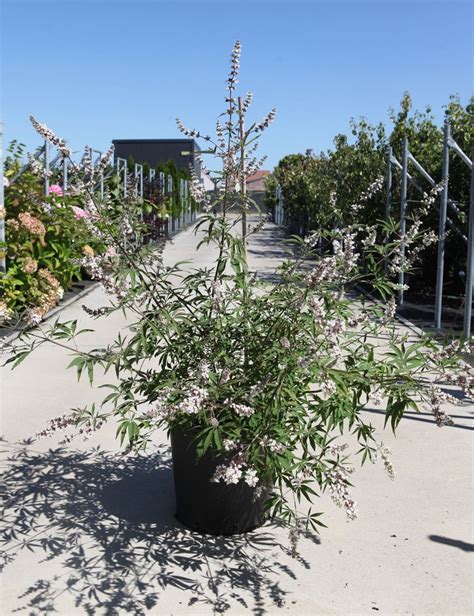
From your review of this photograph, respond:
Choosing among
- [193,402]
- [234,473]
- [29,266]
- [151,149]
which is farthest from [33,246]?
[151,149]

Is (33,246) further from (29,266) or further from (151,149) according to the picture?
(151,149)

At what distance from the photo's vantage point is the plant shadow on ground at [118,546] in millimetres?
2738

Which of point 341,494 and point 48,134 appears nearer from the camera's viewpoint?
point 341,494

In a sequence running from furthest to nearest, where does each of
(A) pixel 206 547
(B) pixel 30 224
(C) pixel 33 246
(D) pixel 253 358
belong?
(C) pixel 33 246, (B) pixel 30 224, (A) pixel 206 547, (D) pixel 253 358

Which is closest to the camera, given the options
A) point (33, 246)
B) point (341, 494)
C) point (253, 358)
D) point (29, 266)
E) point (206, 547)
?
point (341, 494)

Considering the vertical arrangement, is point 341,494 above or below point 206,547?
above

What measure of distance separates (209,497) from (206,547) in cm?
22

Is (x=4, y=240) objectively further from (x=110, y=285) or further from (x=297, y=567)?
(x=297, y=567)

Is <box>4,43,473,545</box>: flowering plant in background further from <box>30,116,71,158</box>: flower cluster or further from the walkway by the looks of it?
the walkway

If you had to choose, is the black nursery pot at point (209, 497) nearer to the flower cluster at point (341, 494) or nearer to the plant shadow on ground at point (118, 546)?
the plant shadow on ground at point (118, 546)

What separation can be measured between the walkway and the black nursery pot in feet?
0.22

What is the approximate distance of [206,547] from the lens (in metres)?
3.13

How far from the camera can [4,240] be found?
298 inches

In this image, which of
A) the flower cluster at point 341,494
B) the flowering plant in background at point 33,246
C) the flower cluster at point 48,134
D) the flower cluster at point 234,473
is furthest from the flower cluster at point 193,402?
the flowering plant in background at point 33,246
